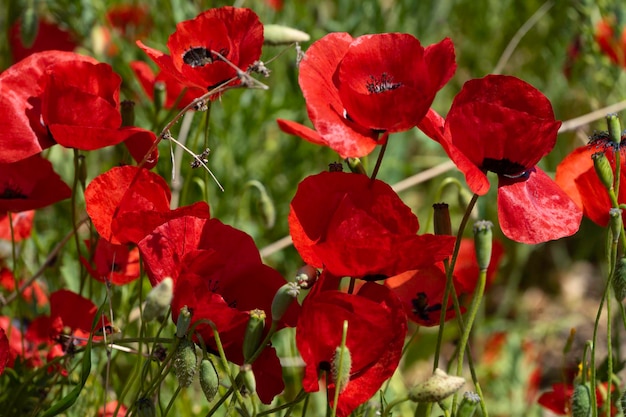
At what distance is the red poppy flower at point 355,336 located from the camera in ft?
2.93

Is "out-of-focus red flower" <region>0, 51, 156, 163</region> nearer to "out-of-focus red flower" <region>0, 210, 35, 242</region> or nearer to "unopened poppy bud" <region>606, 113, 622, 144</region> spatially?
"out-of-focus red flower" <region>0, 210, 35, 242</region>

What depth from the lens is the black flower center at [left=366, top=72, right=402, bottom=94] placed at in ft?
3.34

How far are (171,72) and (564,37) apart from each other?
218cm

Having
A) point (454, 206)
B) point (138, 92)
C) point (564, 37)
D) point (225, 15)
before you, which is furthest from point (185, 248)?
point (564, 37)

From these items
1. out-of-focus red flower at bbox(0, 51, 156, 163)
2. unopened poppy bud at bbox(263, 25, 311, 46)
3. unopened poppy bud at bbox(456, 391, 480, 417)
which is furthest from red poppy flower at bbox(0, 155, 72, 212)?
unopened poppy bud at bbox(456, 391, 480, 417)

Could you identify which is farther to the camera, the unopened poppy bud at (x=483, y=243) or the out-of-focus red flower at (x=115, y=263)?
the out-of-focus red flower at (x=115, y=263)

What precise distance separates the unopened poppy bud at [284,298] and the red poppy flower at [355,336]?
0.04 meters

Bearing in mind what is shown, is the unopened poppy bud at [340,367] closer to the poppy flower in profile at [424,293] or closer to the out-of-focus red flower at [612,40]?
the poppy flower in profile at [424,293]

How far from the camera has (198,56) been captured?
1101 mm

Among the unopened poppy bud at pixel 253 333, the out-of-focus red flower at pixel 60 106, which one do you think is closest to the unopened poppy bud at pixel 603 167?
the unopened poppy bud at pixel 253 333

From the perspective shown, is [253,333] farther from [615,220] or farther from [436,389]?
[615,220]

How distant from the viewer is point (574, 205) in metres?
1.03

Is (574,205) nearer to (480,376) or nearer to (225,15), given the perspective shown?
(225,15)

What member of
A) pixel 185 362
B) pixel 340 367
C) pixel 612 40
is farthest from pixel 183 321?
pixel 612 40
